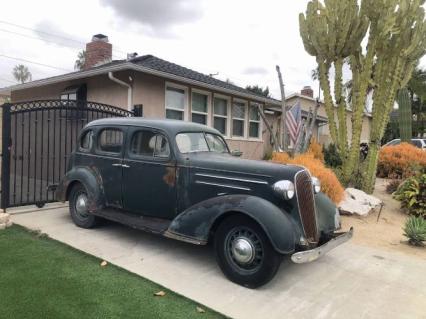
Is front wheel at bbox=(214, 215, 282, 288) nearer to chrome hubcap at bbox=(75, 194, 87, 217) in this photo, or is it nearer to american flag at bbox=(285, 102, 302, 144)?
chrome hubcap at bbox=(75, 194, 87, 217)

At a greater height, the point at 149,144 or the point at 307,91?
the point at 307,91

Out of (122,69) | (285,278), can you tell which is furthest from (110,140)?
(122,69)

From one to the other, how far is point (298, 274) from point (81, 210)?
12.3ft

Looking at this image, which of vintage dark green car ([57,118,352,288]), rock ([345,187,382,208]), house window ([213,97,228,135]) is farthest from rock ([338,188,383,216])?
house window ([213,97,228,135])

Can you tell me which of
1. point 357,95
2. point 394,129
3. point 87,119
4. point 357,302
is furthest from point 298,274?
point 394,129

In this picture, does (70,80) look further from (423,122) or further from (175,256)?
(423,122)

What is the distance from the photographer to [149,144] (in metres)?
5.57

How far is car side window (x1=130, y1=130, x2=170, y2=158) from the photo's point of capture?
5.36m

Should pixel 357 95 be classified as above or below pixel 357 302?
above

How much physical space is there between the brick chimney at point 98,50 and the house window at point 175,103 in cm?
387

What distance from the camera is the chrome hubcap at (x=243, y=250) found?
426 centimetres

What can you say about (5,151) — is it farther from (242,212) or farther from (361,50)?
(361,50)

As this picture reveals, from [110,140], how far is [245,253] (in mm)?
3134

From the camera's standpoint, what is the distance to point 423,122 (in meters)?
32.6
